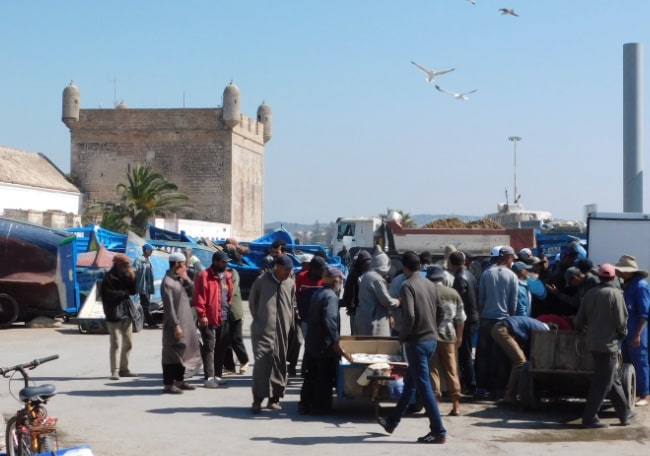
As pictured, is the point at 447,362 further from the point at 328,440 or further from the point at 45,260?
the point at 45,260

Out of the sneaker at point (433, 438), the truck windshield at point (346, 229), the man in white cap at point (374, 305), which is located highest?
the truck windshield at point (346, 229)

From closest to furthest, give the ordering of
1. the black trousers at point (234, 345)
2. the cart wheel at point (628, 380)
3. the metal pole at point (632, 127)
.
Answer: the cart wheel at point (628, 380), the black trousers at point (234, 345), the metal pole at point (632, 127)

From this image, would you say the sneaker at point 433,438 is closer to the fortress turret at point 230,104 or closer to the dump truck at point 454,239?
the dump truck at point 454,239

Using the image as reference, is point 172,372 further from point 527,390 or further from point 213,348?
point 527,390

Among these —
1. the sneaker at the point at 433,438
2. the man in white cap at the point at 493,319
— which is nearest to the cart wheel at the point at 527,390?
the man in white cap at the point at 493,319

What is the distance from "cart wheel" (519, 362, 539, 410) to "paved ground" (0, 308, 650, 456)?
124mm

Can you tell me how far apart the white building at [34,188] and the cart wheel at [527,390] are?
4020cm

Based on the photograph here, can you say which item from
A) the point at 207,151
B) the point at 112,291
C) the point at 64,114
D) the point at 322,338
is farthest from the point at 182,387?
the point at 64,114

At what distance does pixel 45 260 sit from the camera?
66.3 feet

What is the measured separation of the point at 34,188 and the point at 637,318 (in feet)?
163

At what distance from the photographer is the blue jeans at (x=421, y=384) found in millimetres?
8898

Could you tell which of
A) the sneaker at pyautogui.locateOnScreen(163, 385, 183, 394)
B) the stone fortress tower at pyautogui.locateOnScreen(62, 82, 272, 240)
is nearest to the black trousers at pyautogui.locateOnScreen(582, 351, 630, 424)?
the sneaker at pyautogui.locateOnScreen(163, 385, 183, 394)

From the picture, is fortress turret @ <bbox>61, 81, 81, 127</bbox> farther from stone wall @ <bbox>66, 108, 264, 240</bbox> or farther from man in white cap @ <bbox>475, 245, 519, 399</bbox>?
man in white cap @ <bbox>475, 245, 519, 399</bbox>

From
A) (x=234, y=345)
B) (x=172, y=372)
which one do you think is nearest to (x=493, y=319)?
(x=234, y=345)
